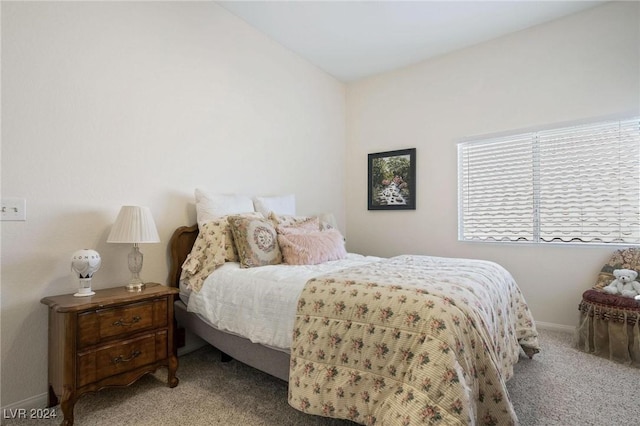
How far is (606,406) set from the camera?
5.69ft

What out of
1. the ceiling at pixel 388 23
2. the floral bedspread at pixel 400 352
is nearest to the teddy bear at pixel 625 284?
the floral bedspread at pixel 400 352

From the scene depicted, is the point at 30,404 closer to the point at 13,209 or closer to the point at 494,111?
the point at 13,209

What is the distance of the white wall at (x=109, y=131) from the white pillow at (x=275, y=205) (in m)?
0.22

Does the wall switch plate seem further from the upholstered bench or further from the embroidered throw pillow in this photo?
the upholstered bench

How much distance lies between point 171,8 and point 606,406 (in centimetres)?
385

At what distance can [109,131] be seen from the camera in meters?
2.10

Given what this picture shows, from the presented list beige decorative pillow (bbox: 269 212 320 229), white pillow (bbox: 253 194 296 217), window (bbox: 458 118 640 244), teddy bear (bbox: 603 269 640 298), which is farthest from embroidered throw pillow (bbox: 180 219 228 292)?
teddy bear (bbox: 603 269 640 298)

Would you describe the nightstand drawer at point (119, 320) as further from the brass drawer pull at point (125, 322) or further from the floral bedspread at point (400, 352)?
the floral bedspread at point (400, 352)

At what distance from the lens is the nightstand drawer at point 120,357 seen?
5.28 feet

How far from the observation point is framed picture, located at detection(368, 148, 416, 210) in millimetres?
3799

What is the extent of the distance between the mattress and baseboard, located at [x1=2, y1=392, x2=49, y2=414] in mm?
863

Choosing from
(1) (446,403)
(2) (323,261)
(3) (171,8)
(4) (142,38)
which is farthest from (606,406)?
(3) (171,8)

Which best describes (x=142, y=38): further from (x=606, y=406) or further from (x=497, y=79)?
(x=606, y=406)

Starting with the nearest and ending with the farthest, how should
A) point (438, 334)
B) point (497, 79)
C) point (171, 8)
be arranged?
point (438, 334)
point (171, 8)
point (497, 79)
